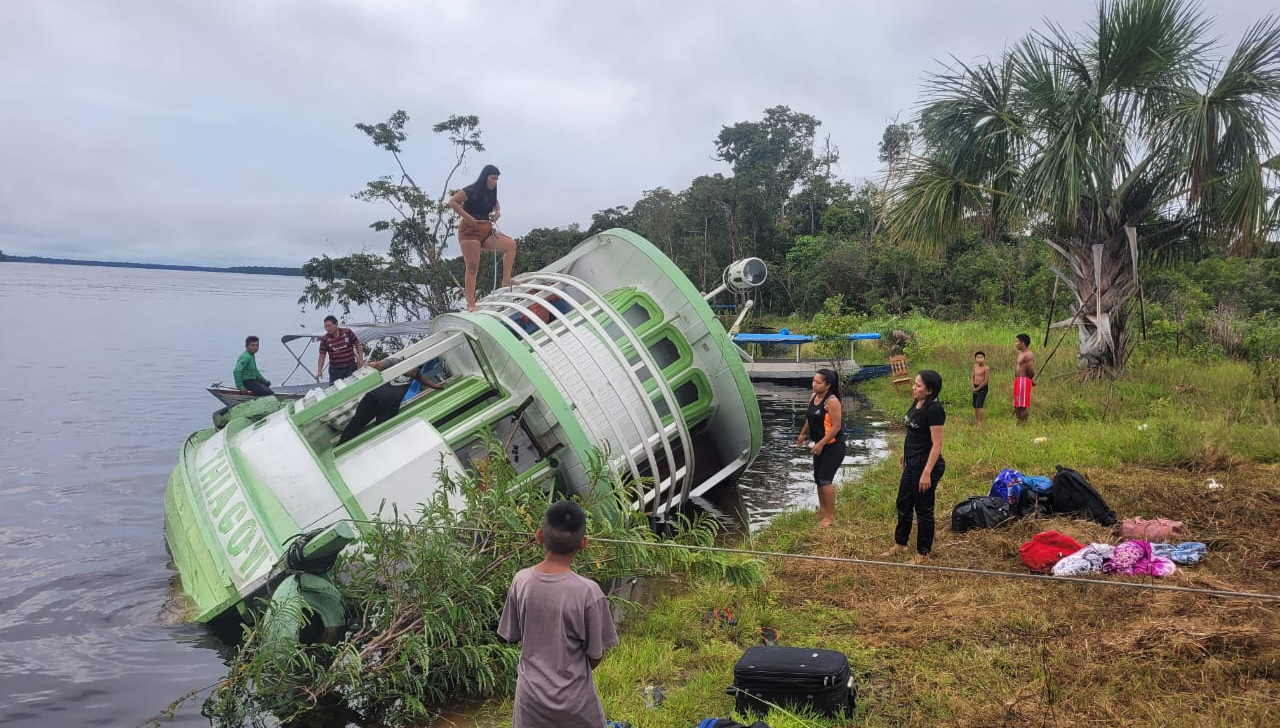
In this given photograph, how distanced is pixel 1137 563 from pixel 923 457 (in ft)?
5.61

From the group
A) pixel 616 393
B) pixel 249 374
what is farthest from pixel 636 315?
pixel 249 374

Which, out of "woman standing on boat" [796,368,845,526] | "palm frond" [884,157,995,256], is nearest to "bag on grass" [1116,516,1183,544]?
"woman standing on boat" [796,368,845,526]

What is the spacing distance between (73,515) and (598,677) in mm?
10947

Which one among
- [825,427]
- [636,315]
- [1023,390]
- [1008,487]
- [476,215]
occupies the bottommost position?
[1008,487]

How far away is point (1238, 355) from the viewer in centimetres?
1619

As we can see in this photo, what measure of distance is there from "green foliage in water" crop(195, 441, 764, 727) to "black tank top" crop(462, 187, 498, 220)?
14.1ft

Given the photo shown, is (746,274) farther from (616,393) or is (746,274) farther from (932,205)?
(932,205)

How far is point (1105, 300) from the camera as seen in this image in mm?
14750

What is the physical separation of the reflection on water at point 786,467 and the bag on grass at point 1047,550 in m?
3.53

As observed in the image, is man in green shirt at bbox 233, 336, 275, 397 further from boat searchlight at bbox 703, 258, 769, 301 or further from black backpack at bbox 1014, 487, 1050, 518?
black backpack at bbox 1014, 487, 1050, 518

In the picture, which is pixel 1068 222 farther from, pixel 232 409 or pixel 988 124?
pixel 232 409

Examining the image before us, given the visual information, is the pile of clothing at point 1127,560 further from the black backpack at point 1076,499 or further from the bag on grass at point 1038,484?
the bag on grass at point 1038,484

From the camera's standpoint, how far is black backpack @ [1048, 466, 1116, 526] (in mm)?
7736

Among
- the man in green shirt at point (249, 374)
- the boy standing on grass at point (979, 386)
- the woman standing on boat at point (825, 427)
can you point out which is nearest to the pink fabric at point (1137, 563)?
the woman standing on boat at point (825, 427)
